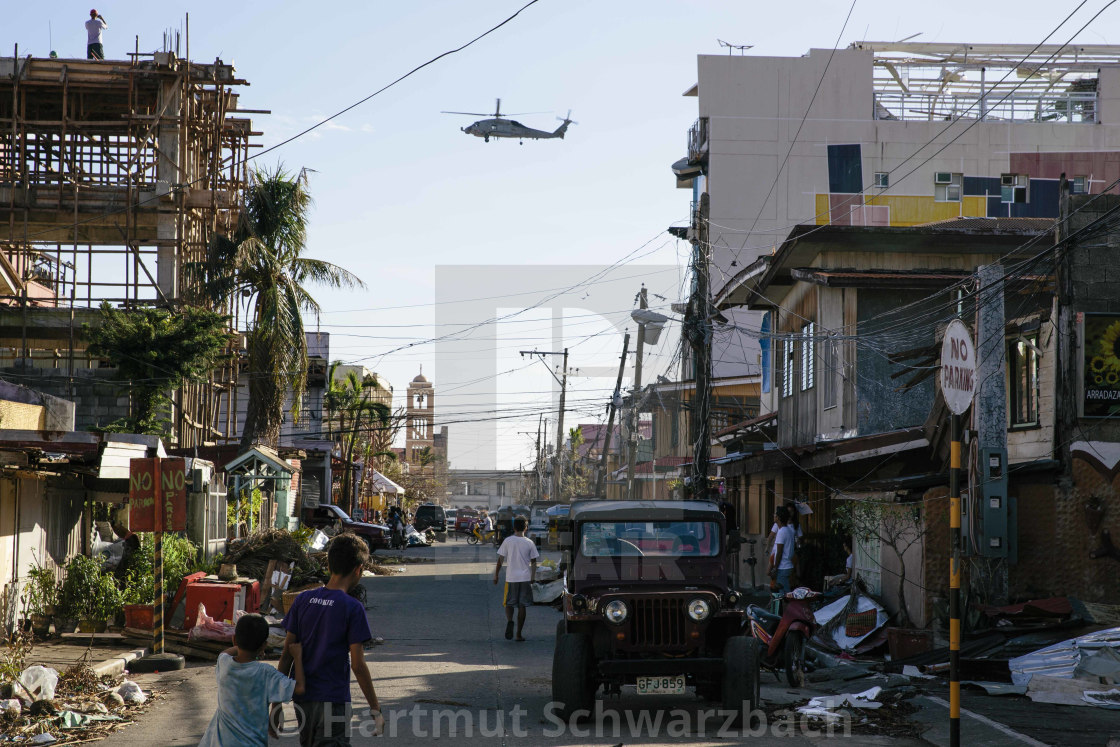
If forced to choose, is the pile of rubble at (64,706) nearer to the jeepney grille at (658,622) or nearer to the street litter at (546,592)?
the jeepney grille at (658,622)

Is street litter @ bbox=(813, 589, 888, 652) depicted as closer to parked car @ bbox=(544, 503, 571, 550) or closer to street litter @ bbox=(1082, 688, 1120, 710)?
street litter @ bbox=(1082, 688, 1120, 710)

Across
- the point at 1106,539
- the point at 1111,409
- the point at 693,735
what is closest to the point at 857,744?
the point at 693,735

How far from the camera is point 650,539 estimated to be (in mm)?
11609

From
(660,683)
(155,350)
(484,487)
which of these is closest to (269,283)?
(155,350)

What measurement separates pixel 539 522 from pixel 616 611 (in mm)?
36419

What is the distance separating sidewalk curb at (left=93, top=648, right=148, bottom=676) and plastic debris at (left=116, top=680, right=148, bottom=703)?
51.3 inches

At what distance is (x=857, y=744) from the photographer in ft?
30.9

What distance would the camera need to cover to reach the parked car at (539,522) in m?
42.9

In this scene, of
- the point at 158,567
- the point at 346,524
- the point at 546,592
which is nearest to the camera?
the point at 158,567

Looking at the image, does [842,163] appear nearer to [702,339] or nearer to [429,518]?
[702,339]

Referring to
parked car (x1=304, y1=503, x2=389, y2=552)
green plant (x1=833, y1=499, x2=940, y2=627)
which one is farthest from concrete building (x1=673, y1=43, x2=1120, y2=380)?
green plant (x1=833, y1=499, x2=940, y2=627)

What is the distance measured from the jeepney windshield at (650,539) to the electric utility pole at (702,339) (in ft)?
35.6

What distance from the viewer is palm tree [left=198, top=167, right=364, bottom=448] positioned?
28.8 m

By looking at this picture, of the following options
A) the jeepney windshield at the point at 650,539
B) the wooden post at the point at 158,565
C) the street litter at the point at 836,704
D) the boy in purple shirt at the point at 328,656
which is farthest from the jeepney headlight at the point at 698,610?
the wooden post at the point at 158,565
